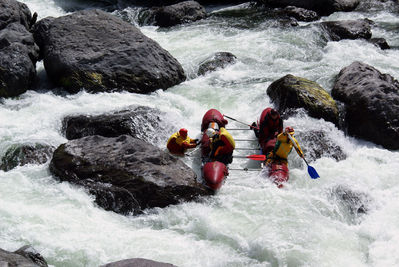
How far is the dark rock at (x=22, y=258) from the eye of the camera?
12.3 ft

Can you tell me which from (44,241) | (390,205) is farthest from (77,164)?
(390,205)

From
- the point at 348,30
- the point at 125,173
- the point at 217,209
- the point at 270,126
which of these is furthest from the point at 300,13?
the point at 125,173

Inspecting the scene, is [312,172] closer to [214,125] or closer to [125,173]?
[214,125]

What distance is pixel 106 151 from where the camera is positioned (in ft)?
21.2

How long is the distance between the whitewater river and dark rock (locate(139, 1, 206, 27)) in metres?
5.16

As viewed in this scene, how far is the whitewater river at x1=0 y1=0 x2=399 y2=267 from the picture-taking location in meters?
5.09

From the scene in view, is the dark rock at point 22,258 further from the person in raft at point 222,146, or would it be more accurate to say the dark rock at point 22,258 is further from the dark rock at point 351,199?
the dark rock at point 351,199

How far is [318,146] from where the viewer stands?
7.43m

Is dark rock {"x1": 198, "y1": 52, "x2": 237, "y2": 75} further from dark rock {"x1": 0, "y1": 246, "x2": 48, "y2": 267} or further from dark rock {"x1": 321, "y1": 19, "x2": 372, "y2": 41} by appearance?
dark rock {"x1": 0, "y1": 246, "x2": 48, "y2": 267}

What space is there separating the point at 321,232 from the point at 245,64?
6.17 meters

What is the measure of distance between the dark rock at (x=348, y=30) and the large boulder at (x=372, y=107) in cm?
376

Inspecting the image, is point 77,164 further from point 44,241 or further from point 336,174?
point 336,174

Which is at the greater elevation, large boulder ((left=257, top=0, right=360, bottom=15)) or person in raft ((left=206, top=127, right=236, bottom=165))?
large boulder ((left=257, top=0, right=360, bottom=15))

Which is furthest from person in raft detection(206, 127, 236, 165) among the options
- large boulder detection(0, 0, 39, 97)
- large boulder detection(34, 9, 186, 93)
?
large boulder detection(0, 0, 39, 97)
